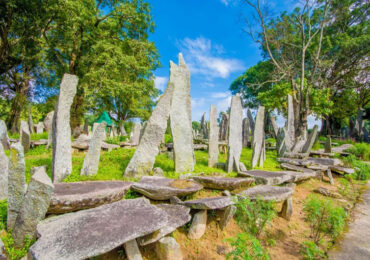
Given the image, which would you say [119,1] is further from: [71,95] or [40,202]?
[40,202]

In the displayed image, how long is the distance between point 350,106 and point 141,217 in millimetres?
27073

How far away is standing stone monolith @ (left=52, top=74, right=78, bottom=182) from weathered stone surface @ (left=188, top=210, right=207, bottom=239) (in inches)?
105

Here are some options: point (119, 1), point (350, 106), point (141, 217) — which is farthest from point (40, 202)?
point (350, 106)

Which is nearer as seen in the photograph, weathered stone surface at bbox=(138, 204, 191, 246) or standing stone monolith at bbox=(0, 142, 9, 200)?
weathered stone surface at bbox=(138, 204, 191, 246)

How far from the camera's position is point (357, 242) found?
9.03 ft

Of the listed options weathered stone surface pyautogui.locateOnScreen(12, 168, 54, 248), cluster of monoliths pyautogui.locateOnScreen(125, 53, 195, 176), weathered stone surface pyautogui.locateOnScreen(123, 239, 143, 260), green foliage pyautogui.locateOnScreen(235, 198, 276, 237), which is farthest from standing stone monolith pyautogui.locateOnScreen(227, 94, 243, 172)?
weathered stone surface pyautogui.locateOnScreen(12, 168, 54, 248)

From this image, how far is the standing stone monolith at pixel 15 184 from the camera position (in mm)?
2064

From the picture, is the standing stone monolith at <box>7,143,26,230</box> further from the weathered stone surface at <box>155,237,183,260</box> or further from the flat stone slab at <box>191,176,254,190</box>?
the flat stone slab at <box>191,176,254,190</box>

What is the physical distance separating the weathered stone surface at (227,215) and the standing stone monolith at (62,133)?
10.1 feet

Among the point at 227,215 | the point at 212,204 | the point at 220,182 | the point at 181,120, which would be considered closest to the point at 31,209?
the point at 212,204

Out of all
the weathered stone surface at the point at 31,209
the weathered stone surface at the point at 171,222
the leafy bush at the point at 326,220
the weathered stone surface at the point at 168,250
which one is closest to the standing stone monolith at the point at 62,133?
the weathered stone surface at the point at 31,209

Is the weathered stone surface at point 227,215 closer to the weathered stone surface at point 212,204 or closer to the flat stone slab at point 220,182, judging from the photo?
the weathered stone surface at point 212,204

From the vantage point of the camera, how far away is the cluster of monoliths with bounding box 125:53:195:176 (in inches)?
159

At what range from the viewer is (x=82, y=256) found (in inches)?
61.7
